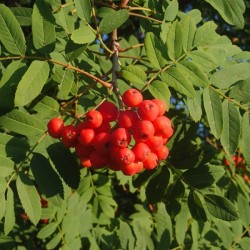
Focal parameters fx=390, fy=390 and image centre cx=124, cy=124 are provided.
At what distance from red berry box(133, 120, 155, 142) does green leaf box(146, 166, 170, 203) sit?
0.55 m

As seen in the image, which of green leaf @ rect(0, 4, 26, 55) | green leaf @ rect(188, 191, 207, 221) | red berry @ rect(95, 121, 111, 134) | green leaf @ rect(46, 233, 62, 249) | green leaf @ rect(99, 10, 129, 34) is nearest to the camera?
red berry @ rect(95, 121, 111, 134)

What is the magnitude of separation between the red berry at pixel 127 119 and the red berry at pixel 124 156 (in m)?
0.08

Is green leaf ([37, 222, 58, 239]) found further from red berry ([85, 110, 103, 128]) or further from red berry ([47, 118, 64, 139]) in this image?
red berry ([85, 110, 103, 128])

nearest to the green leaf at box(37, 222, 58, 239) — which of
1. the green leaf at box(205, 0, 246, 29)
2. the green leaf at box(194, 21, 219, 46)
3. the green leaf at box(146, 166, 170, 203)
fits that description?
the green leaf at box(146, 166, 170, 203)

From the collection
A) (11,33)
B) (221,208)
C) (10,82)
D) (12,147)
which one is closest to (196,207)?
(221,208)

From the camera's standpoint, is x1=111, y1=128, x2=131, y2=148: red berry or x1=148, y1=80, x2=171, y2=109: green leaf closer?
x1=111, y1=128, x2=131, y2=148: red berry

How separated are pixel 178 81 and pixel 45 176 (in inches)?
23.9

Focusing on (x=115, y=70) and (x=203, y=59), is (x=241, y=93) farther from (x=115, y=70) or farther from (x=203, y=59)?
(x=115, y=70)

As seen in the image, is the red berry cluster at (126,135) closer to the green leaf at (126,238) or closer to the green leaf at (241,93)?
the green leaf at (241,93)

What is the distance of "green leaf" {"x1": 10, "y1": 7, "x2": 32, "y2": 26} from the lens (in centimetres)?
171

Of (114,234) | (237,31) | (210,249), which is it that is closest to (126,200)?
(114,234)

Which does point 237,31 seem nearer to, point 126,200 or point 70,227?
point 126,200

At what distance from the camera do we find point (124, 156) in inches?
46.4

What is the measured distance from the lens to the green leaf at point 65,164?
1.47 metres
